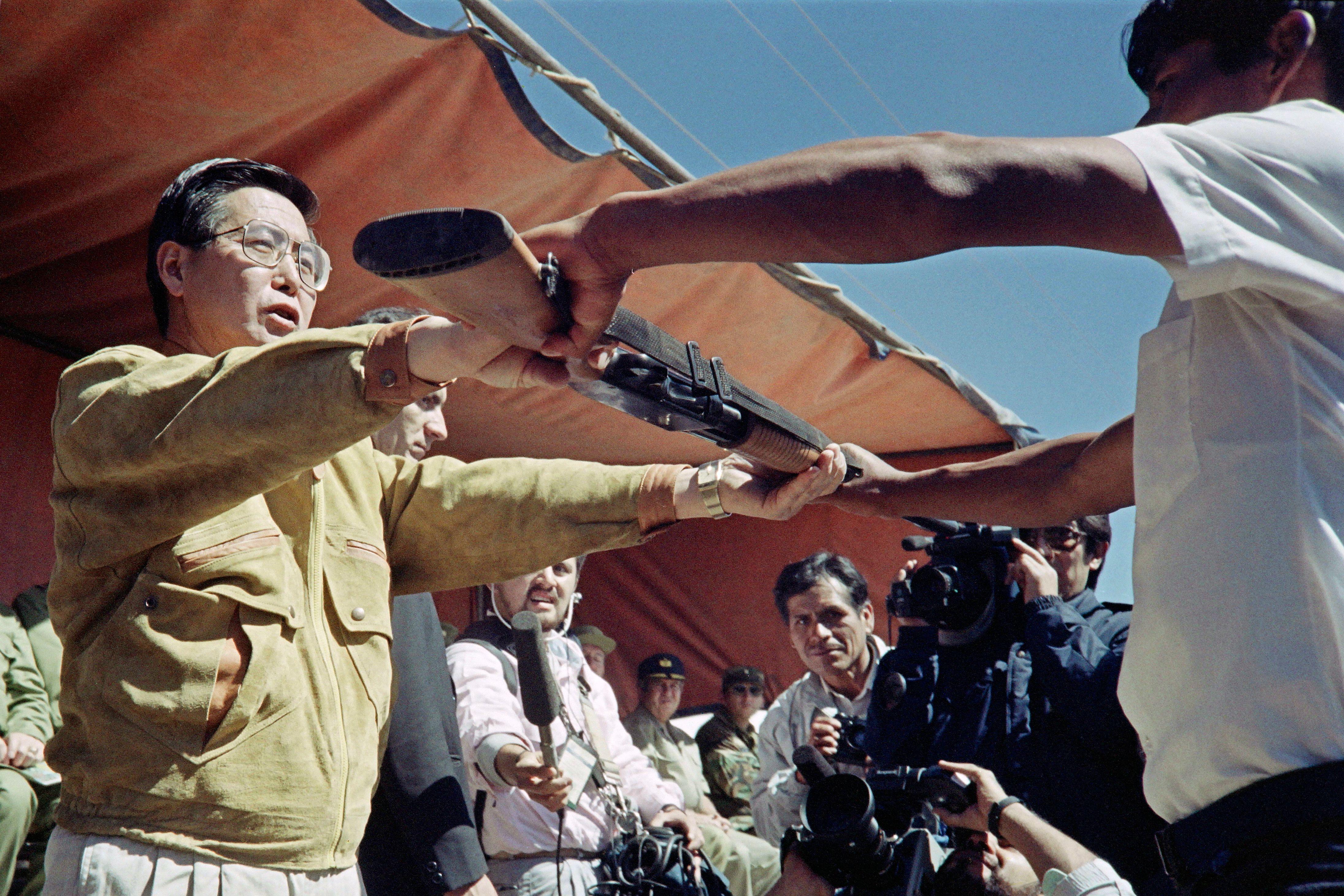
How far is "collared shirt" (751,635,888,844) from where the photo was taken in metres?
3.64

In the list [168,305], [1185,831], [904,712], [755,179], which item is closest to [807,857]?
[904,712]

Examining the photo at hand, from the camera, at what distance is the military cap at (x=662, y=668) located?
6605 millimetres

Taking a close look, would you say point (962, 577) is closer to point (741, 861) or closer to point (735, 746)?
point (741, 861)

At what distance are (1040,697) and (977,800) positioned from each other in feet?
1.50

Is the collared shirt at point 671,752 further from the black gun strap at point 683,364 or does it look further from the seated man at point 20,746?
the black gun strap at point 683,364

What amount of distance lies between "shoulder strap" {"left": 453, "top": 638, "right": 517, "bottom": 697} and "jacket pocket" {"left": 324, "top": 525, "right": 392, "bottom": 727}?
144 cm

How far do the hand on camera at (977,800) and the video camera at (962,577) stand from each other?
1.68 ft

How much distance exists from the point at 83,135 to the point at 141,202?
1.09 feet

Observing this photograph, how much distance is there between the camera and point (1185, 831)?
112cm

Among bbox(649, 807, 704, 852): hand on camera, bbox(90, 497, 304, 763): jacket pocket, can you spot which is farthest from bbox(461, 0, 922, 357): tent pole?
bbox(649, 807, 704, 852): hand on camera

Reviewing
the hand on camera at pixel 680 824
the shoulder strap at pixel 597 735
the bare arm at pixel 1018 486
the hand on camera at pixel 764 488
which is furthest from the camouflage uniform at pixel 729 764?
the hand on camera at pixel 764 488

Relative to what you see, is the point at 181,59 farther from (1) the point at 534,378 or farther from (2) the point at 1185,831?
(2) the point at 1185,831

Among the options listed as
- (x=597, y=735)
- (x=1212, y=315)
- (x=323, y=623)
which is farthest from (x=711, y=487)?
(x=597, y=735)

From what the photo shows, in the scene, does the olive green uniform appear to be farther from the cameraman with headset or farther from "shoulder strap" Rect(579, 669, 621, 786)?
the cameraman with headset
